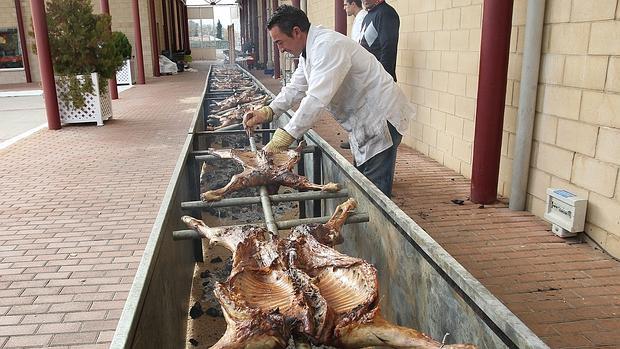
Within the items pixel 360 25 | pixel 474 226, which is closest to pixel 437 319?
pixel 474 226

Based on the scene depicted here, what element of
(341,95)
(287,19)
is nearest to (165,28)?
(341,95)

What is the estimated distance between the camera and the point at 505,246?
13.5ft

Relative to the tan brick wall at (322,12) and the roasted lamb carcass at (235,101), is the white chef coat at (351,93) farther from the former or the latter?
the tan brick wall at (322,12)

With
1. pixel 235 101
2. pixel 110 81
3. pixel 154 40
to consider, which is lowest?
pixel 110 81

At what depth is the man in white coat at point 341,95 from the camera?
3.55 meters

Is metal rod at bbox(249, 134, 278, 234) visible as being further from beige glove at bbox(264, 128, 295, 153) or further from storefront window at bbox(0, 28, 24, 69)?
storefront window at bbox(0, 28, 24, 69)

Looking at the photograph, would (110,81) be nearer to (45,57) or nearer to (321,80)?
(45,57)

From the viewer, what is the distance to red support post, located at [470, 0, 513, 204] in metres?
4.62

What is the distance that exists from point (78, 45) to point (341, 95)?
8062mm

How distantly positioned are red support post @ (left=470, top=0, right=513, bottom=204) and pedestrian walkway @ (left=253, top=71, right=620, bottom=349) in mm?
229

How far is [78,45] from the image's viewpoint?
10.3m

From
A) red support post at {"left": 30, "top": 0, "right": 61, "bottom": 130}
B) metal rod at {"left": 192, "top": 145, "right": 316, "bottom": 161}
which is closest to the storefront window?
red support post at {"left": 30, "top": 0, "right": 61, "bottom": 130}

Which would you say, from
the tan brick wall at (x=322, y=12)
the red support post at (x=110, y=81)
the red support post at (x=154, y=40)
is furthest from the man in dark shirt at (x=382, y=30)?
the red support post at (x=154, y=40)

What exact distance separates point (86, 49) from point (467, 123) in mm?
7787
